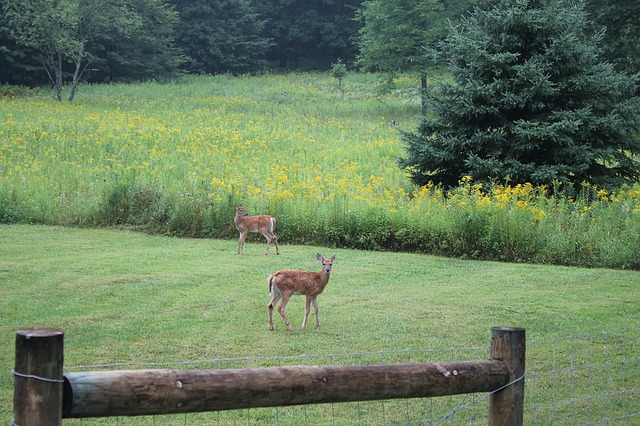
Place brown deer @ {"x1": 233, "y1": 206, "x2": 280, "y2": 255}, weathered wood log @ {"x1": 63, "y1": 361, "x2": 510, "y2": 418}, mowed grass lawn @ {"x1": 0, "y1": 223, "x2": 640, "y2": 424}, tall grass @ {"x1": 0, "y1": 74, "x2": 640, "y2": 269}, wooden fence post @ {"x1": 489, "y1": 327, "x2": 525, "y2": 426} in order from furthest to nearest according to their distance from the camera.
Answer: tall grass @ {"x1": 0, "y1": 74, "x2": 640, "y2": 269}
brown deer @ {"x1": 233, "y1": 206, "x2": 280, "y2": 255}
mowed grass lawn @ {"x1": 0, "y1": 223, "x2": 640, "y2": 424}
wooden fence post @ {"x1": 489, "y1": 327, "x2": 525, "y2": 426}
weathered wood log @ {"x1": 63, "y1": 361, "x2": 510, "y2": 418}

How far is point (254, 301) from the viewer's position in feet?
37.3

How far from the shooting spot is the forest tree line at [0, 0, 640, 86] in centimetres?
4544

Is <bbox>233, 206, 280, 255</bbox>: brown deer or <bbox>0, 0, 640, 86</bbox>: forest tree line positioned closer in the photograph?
<bbox>233, 206, 280, 255</bbox>: brown deer

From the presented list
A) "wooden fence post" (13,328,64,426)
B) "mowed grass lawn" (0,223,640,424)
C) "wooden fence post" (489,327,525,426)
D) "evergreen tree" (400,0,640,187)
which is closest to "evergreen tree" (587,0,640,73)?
"evergreen tree" (400,0,640,187)

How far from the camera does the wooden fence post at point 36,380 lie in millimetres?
3545

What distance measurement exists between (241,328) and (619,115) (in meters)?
12.9

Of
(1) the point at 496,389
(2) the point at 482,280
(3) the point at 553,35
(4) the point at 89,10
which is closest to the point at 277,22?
(4) the point at 89,10

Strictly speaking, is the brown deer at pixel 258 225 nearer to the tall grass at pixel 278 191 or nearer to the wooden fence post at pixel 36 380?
the tall grass at pixel 278 191

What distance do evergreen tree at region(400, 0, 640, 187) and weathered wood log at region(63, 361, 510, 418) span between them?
14547 mm

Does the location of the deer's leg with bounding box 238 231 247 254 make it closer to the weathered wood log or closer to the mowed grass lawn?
the mowed grass lawn

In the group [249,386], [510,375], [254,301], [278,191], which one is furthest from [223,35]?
[249,386]

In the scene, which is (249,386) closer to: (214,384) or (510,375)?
(214,384)

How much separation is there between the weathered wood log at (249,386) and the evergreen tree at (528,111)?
14.5 metres

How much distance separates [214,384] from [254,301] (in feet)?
24.9
